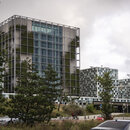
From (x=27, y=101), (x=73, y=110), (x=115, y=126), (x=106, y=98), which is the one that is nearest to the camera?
(x=115, y=126)

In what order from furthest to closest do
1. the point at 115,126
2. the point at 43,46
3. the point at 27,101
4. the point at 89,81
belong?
the point at 89,81
the point at 43,46
the point at 27,101
the point at 115,126

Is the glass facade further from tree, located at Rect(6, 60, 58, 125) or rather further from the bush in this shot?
tree, located at Rect(6, 60, 58, 125)

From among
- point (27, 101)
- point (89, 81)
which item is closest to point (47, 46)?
point (89, 81)

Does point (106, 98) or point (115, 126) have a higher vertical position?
point (115, 126)

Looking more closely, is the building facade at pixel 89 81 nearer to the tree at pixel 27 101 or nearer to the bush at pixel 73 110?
the bush at pixel 73 110

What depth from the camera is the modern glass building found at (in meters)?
93.2

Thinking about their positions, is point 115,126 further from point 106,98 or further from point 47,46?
point 47,46

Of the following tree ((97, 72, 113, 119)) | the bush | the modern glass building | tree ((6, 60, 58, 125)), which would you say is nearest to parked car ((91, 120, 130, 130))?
tree ((6, 60, 58, 125))

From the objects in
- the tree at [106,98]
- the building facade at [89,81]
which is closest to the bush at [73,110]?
the tree at [106,98]

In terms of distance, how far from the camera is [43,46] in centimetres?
9938

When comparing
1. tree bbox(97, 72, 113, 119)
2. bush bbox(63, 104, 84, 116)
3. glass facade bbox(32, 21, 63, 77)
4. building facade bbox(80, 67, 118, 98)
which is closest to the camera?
tree bbox(97, 72, 113, 119)

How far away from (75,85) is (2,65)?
278 feet

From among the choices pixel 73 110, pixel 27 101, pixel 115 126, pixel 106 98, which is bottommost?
pixel 73 110

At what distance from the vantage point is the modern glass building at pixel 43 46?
93225 millimetres
